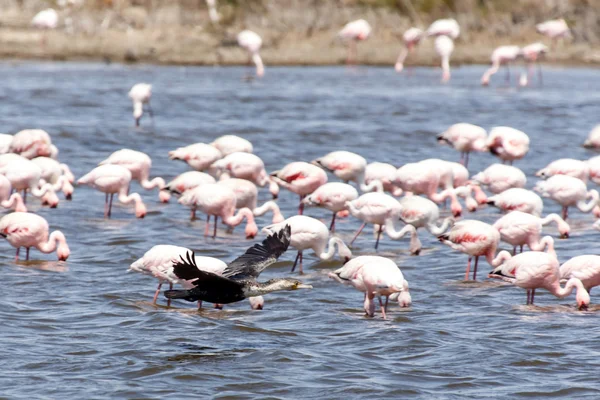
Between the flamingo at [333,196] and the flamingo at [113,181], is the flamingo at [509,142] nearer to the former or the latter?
the flamingo at [333,196]

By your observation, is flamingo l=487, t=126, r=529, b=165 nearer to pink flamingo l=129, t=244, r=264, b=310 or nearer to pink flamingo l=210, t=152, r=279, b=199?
pink flamingo l=210, t=152, r=279, b=199

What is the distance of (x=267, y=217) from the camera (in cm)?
1411

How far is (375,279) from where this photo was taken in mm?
8992

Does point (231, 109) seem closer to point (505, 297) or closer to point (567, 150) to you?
point (567, 150)

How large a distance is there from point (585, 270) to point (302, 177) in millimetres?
4644

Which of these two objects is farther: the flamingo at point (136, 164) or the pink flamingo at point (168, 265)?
the flamingo at point (136, 164)

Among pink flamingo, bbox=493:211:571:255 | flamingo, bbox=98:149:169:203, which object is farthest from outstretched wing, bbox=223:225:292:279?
flamingo, bbox=98:149:169:203

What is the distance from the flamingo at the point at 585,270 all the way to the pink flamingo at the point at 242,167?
5291mm

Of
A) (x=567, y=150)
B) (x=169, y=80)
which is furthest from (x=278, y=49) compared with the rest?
(x=567, y=150)

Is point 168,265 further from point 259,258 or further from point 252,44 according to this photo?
point 252,44

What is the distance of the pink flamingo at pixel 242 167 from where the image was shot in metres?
14.1

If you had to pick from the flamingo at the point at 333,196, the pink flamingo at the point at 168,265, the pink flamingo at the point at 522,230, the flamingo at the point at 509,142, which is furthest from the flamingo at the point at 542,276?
the flamingo at the point at 509,142

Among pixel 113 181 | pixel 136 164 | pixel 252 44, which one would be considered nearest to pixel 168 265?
pixel 113 181

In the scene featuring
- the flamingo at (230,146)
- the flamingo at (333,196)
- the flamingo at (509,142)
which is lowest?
the flamingo at (333,196)
